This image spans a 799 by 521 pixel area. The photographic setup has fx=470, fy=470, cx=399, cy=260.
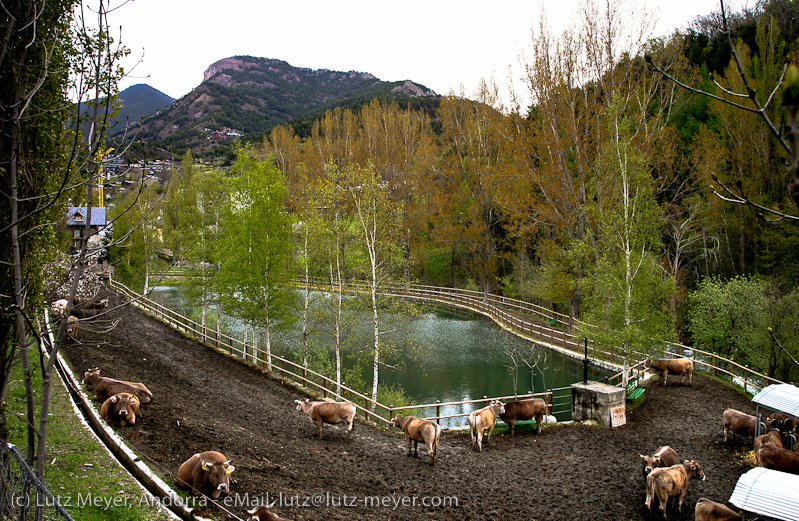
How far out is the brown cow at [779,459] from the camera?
30.7ft

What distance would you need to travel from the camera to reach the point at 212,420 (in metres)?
11.2

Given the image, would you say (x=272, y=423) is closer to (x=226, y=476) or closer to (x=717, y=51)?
(x=226, y=476)

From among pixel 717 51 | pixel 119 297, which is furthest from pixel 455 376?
pixel 717 51

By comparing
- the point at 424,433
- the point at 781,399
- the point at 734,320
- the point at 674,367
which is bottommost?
the point at 674,367

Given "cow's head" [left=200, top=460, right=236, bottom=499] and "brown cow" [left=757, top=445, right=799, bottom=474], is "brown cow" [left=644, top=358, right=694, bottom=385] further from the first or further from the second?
"cow's head" [left=200, top=460, right=236, bottom=499]

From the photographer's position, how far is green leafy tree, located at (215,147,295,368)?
1942 centimetres

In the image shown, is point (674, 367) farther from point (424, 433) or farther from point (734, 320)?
point (424, 433)

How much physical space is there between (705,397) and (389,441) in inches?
432

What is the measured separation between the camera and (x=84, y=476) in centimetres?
729

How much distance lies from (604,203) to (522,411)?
10.1 meters

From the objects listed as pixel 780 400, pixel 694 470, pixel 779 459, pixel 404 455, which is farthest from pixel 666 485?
pixel 404 455

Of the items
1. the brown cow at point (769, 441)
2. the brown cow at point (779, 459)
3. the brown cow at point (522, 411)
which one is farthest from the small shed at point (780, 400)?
the brown cow at point (522, 411)

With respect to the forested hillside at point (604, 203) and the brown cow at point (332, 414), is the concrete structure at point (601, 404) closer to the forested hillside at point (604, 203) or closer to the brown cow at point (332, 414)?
the forested hillside at point (604, 203)

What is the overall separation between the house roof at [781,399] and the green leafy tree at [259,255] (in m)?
15.8
